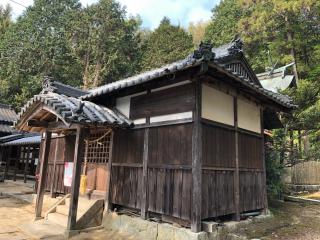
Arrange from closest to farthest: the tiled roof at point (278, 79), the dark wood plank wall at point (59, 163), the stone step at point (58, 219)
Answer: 1. the stone step at point (58, 219)
2. the dark wood plank wall at point (59, 163)
3. the tiled roof at point (278, 79)

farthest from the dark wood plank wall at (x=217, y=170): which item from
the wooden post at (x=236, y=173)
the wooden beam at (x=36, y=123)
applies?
the wooden beam at (x=36, y=123)

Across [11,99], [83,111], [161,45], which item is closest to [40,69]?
[11,99]

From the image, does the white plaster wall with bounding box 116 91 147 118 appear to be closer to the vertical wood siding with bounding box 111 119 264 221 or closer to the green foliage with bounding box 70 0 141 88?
the vertical wood siding with bounding box 111 119 264 221

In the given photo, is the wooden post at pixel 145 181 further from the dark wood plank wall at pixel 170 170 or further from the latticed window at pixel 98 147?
the latticed window at pixel 98 147

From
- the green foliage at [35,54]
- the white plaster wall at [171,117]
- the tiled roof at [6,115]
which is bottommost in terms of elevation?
the white plaster wall at [171,117]

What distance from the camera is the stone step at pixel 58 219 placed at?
915 centimetres

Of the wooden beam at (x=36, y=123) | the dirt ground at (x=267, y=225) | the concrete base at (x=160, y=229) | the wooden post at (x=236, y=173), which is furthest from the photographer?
the wooden beam at (x=36, y=123)

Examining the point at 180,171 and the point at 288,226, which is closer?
the point at 180,171

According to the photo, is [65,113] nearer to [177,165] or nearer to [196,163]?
[177,165]

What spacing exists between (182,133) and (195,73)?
162 centimetres

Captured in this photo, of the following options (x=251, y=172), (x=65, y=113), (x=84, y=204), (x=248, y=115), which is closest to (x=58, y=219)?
(x=84, y=204)

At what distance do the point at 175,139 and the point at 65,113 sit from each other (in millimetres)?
3029

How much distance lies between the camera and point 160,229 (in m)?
7.66

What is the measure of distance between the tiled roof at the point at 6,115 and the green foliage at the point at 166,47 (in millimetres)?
16062
